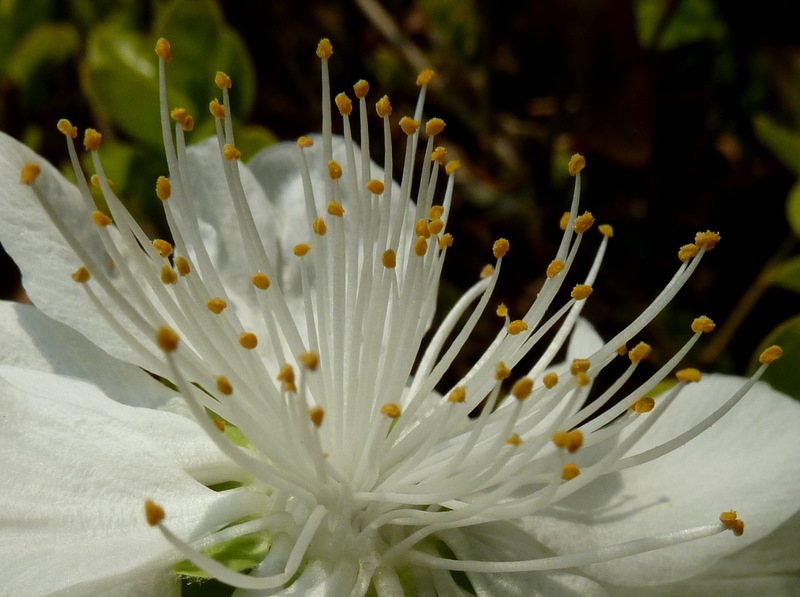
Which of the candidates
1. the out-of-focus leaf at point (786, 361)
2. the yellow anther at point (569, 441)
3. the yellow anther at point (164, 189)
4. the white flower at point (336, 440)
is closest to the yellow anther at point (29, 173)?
the white flower at point (336, 440)

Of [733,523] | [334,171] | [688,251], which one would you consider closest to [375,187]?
[334,171]

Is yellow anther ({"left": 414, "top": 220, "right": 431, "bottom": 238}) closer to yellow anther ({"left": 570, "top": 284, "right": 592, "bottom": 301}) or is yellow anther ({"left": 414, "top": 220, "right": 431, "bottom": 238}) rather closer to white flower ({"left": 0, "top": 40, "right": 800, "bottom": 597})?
white flower ({"left": 0, "top": 40, "right": 800, "bottom": 597})

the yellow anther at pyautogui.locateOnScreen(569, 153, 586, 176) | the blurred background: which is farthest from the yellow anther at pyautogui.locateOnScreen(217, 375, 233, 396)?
the blurred background

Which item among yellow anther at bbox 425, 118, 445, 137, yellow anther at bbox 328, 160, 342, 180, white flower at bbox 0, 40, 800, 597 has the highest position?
yellow anther at bbox 425, 118, 445, 137

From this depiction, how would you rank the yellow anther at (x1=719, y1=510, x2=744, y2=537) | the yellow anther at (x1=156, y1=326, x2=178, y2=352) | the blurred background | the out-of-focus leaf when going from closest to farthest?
the yellow anther at (x1=156, y1=326, x2=178, y2=352)
the yellow anther at (x1=719, y1=510, x2=744, y2=537)
the out-of-focus leaf
the blurred background

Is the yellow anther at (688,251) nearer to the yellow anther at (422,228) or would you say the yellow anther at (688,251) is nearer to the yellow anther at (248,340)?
the yellow anther at (422,228)

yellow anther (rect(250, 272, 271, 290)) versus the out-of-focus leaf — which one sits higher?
the out-of-focus leaf

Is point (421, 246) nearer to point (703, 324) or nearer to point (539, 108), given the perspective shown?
point (703, 324)
